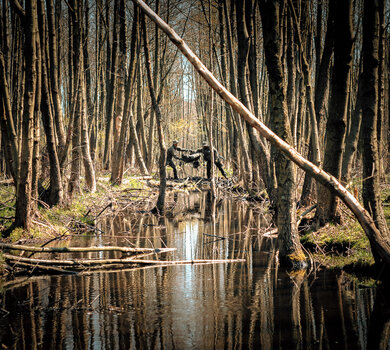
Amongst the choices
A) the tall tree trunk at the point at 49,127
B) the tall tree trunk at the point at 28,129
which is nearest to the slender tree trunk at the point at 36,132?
the tall tree trunk at the point at 28,129

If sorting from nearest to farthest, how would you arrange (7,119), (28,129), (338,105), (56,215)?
1. (338,105)
2. (28,129)
3. (7,119)
4. (56,215)

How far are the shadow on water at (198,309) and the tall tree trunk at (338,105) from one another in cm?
138

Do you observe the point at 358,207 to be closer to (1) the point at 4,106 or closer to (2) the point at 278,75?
(2) the point at 278,75

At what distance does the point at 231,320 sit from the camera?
13.6 ft

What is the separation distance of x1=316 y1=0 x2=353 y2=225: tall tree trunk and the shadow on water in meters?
1.38

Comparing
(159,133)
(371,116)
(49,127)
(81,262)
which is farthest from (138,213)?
(371,116)

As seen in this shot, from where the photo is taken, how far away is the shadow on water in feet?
12.0

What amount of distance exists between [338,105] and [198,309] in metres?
3.94

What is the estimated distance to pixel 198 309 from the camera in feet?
14.8

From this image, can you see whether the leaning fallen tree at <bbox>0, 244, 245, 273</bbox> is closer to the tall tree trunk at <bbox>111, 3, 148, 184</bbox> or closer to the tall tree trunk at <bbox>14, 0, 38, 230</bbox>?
the tall tree trunk at <bbox>14, 0, 38, 230</bbox>

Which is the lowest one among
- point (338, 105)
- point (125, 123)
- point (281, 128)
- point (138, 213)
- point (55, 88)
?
point (138, 213)

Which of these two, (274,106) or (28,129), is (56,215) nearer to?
(28,129)

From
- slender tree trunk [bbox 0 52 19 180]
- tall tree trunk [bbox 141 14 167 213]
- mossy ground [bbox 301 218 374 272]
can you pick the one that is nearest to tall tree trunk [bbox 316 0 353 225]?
mossy ground [bbox 301 218 374 272]

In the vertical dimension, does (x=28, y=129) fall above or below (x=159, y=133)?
below
